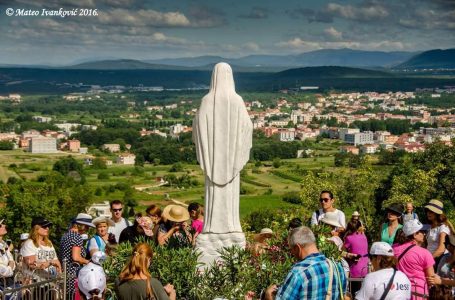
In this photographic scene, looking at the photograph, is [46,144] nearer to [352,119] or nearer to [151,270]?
[352,119]

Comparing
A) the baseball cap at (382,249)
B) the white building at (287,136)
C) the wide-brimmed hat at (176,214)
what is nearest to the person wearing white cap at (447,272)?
the baseball cap at (382,249)

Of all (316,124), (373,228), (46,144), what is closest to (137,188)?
(46,144)

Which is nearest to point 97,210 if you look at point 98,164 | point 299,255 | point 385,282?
point 385,282

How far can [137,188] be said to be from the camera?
82.9m

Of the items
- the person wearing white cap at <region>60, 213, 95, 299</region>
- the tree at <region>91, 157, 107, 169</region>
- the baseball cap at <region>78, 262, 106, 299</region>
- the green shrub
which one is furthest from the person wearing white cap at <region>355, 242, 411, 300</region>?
the tree at <region>91, 157, 107, 169</region>

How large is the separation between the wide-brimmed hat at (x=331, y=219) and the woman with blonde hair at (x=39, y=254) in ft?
9.94

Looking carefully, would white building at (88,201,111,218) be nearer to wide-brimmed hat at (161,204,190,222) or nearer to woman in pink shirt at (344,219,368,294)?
wide-brimmed hat at (161,204,190,222)

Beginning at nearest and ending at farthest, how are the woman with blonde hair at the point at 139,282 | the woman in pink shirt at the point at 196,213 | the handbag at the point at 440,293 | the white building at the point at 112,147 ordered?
1. the woman with blonde hair at the point at 139,282
2. the handbag at the point at 440,293
3. the woman in pink shirt at the point at 196,213
4. the white building at the point at 112,147

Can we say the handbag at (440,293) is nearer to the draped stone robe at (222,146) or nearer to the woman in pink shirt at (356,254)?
the woman in pink shirt at (356,254)

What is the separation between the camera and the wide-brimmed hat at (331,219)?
27.9ft

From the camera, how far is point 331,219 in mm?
8586

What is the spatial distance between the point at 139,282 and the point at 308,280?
1464 millimetres

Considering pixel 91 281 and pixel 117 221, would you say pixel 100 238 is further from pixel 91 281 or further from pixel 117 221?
pixel 91 281

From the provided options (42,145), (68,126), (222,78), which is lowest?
(68,126)
